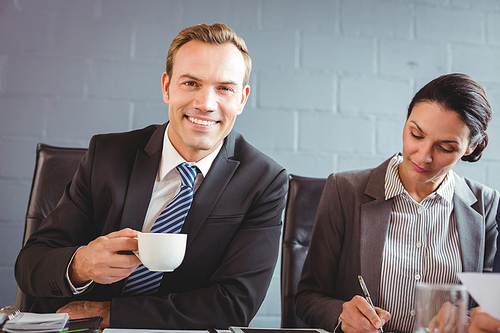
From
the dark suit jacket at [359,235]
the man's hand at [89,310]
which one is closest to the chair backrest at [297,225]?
the dark suit jacket at [359,235]

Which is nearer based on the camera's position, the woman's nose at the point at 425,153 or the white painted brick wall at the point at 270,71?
the woman's nose at the point at 425,153

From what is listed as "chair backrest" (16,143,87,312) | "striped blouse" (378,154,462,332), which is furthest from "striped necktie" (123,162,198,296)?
"striped blouse" (378,154,462,332)

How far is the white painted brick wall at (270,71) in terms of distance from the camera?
1.95 metres

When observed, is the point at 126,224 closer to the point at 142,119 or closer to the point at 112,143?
the point at 112,143

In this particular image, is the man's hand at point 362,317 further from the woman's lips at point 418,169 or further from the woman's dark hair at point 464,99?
the woman's dark hair at point 464,99

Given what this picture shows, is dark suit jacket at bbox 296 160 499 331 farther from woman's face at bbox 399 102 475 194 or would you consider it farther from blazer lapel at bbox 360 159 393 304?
woman's face at bbox 399 102 475 194

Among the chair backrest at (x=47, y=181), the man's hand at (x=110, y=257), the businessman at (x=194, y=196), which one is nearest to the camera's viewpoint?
the man's hand at (x=110, y=257)

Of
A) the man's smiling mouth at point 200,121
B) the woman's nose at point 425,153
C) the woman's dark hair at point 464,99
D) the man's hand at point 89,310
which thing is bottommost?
the man's hand at point 89,310

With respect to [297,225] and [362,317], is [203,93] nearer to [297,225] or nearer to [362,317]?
[297,225]

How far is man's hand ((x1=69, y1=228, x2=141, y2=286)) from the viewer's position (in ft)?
3.08

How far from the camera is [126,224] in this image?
1273 mm

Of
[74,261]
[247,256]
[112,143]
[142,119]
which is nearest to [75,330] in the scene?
[74,261]

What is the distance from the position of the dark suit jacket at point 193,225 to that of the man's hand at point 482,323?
63 centimetres

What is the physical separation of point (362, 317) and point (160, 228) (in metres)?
0.59
